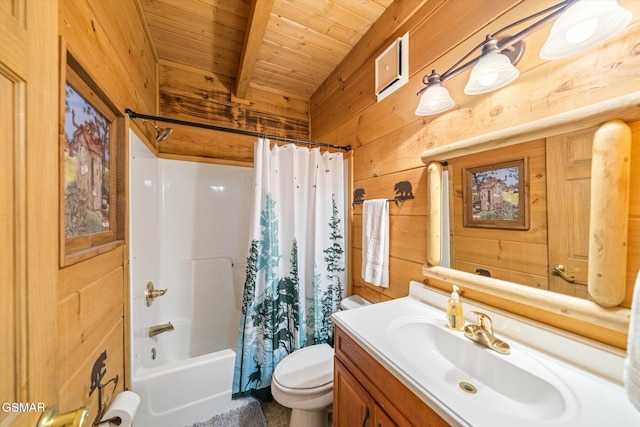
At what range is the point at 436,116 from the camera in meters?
1.10

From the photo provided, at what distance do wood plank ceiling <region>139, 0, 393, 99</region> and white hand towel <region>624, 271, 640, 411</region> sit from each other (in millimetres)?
1714

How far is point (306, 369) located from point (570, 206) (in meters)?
1.35

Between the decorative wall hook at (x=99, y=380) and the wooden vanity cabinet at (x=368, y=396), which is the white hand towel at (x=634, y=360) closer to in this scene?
the wooden vanity cabinet at (x=368, y=396)

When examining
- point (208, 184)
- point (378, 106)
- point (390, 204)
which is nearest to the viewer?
point (390, 204)

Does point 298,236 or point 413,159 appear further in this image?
point 298,236

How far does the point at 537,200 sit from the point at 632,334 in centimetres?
44

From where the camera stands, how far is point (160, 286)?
1814mm

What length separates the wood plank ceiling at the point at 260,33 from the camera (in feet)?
4.49

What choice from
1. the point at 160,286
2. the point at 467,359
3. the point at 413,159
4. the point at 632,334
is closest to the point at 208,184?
the point at 160,286

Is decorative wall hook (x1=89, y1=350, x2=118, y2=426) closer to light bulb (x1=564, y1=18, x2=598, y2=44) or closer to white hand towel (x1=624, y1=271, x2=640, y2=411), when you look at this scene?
white hand towel (x1=624, y1=271, x2=640, y2=411)

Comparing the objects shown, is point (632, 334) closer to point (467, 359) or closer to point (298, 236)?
point (467, 359)

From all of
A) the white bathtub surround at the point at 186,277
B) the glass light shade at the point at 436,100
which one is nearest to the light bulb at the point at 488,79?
the glass light shade at the point at 436,100

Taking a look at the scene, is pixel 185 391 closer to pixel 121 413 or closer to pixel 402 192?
pixel 121 413

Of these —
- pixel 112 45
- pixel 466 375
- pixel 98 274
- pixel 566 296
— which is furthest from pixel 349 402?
pixel 112 45
